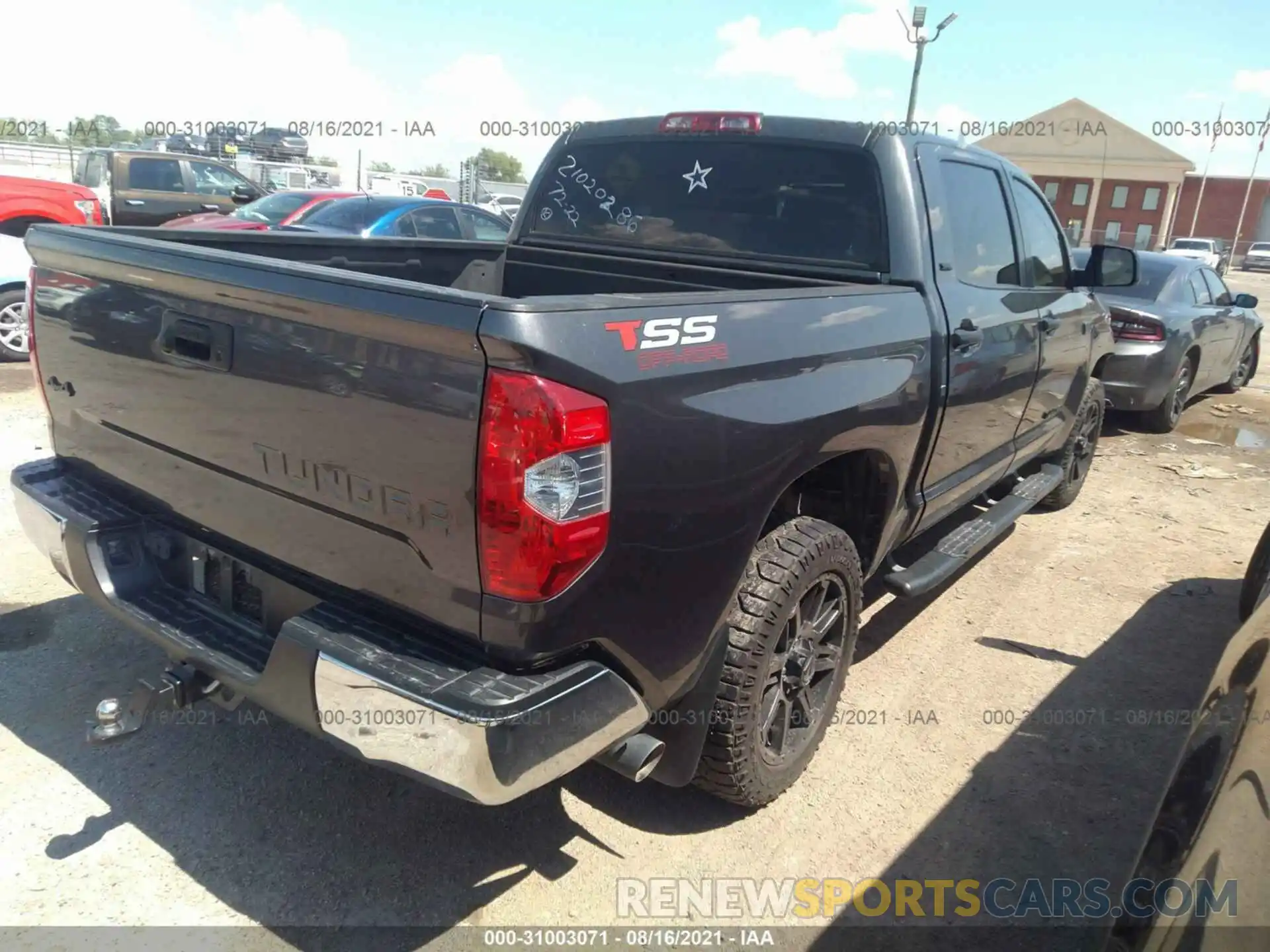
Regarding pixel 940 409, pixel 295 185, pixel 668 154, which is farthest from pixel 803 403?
pixel 295 185

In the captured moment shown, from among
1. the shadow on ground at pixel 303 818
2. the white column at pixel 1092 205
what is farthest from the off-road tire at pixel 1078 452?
the white column at pixel 1092 205

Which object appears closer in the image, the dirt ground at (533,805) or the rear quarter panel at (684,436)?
the rear quarter panel at (684,436)

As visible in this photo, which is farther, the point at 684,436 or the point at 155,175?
the point at 155,175

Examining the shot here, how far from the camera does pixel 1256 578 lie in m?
4.17

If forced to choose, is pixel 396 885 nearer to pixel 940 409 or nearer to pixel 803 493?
pixel 803 493

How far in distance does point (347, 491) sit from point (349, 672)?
418 mm

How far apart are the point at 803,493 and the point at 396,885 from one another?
5.86ft

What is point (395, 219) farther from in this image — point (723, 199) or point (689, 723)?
point (689, 723)

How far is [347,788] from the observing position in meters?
2.94

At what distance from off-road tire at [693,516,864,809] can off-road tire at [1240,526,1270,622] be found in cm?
242

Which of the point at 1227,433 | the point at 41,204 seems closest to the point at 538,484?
the point at 1227,433

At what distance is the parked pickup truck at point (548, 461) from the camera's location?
74.9 inches

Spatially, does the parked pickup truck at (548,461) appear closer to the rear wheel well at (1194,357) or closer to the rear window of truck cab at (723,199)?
the rear window of truck cab at (723,199)

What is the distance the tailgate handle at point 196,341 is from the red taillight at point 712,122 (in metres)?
2.24
